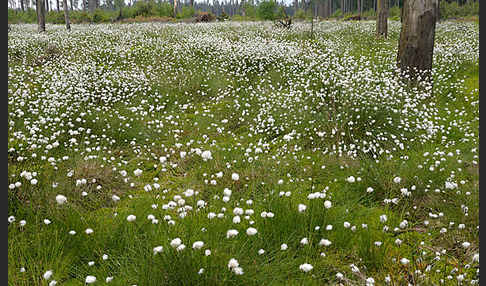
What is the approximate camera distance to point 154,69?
9156mm

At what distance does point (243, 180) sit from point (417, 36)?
5346mm

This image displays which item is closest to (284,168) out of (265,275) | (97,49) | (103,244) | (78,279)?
(265,275)

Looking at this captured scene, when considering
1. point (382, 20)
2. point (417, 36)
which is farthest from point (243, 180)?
point (382, 20)

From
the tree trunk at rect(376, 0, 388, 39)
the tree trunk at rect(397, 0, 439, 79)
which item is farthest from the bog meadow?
the tree trunk at rect(376, 0, 388, 39)

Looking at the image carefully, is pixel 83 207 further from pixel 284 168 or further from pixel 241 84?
pixel 241 84

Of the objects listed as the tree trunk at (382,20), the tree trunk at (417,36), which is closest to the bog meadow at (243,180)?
the tree trunk at (417,36)

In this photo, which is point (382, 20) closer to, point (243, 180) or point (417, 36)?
point (417, 36)

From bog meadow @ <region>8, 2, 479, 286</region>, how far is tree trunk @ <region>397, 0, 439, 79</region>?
0.40m

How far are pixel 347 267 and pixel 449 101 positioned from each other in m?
5.41

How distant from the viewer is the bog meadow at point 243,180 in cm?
238

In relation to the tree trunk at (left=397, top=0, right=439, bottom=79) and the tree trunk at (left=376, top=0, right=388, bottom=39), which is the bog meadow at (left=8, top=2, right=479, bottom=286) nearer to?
the tree trunk at (left=397, top=0, right=439, bottom=79)

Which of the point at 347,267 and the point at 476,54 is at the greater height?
the point at 476,54

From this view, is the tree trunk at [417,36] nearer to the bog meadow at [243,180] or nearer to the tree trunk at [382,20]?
the bog meadow at [243,180]

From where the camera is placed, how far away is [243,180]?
3896mm
